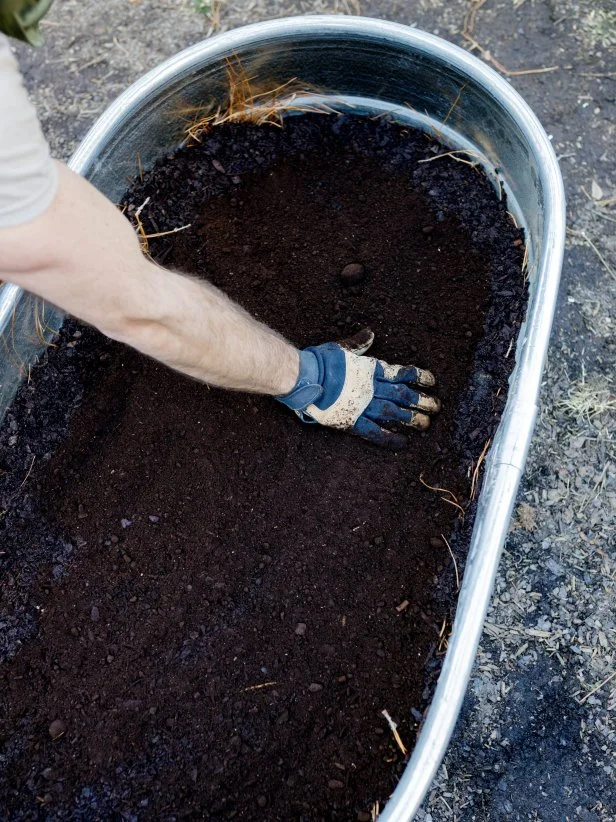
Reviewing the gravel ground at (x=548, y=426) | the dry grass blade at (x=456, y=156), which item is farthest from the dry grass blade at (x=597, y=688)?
the dry grass blade at (x=456, y=156)

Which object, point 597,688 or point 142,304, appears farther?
point 597,688

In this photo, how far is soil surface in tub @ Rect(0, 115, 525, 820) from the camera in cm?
129

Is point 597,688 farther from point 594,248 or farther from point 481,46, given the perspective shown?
point 481,46

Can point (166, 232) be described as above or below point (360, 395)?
above

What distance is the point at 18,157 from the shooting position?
830 millimetres

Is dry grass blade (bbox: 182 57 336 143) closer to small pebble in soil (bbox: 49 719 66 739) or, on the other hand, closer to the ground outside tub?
the ground outside tub

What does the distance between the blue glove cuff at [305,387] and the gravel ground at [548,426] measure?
0.55 metres

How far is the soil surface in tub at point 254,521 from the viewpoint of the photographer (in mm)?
1291

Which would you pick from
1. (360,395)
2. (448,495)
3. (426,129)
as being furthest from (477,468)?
(426,129)

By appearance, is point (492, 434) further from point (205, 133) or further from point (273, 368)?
point (205, 133)

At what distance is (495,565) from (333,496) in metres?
0.39

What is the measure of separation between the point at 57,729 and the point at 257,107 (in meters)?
1.46

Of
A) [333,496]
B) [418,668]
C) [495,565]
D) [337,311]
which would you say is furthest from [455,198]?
[418,668]

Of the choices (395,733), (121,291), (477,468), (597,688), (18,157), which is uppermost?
(18,157)
